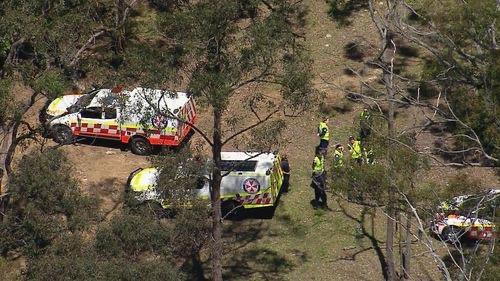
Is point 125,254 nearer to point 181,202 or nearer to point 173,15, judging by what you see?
point 181,202

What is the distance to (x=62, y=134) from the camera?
26156 millimetres

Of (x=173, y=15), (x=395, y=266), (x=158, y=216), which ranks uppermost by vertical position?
(x=173, y=15)

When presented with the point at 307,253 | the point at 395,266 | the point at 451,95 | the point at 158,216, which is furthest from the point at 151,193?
the point at 451,95

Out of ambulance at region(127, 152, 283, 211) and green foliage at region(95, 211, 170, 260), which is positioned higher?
ambulance at region(127, 152, 283, 211)

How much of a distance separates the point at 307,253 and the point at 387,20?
6.29 m

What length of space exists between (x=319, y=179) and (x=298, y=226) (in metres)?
1.38

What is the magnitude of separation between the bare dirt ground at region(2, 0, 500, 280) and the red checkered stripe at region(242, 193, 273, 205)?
0.84 metres

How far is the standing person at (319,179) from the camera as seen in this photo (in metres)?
23.1

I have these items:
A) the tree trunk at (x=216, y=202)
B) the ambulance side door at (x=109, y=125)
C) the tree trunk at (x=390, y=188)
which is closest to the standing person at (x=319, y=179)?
the tree trunk at (x=390, y=188)

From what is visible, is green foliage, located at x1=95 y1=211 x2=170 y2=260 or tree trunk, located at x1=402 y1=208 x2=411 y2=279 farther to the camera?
tree trunk, located at x1=402 y1=208 x2=411 y2=279

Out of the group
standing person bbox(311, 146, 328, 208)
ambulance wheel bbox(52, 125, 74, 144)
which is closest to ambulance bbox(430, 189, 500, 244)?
standing person bbox(311, 146, 328, 208)

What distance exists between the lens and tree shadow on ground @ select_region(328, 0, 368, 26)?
3294cm

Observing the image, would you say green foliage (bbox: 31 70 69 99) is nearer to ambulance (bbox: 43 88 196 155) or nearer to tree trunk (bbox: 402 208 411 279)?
ambulance (bbox: 43 88 196 155)

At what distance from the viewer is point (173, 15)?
664 inches
